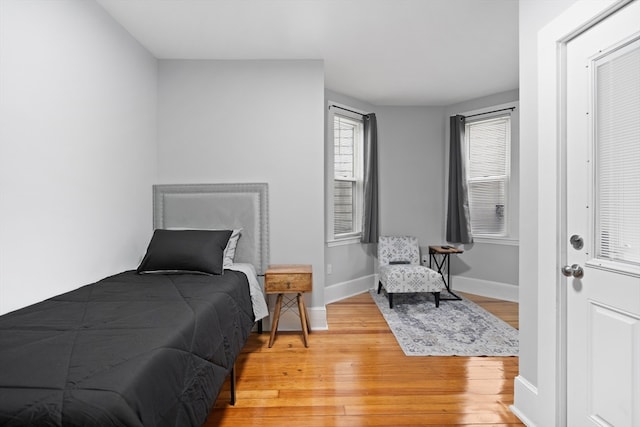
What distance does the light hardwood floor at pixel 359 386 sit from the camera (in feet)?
6.30

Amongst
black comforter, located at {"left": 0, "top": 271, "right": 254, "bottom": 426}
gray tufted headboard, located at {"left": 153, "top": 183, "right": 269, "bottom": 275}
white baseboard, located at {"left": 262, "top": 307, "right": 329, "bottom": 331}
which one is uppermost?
gray tufted headboard, located at {"left": 153, "top": 183, "right": 269, "bottom": 275}

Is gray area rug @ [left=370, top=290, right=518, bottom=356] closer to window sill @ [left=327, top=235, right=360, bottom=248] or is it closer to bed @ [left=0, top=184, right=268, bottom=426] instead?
window sill @ [left=327, top=235, right=360, bottom=248]

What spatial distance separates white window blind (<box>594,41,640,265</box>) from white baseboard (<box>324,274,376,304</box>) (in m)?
3.07

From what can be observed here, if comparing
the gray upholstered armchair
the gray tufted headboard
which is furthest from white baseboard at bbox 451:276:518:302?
the gray tufted headboard

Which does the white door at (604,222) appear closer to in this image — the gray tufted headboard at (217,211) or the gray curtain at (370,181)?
the gray tufted headboard at (217,211)

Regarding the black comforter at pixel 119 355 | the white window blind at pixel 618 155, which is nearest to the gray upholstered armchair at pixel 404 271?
the black comforter at pixel 119 355

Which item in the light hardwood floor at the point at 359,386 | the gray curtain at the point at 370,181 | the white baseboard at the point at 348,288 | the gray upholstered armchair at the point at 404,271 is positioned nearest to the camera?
the light hardwood floor at the point at 359,386

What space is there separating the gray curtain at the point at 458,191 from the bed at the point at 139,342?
3037 millimetres

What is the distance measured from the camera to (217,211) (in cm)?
326

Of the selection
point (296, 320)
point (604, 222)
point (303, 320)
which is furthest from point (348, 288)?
point (604, 222)

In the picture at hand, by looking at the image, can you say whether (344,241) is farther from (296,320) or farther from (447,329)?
(447,329)

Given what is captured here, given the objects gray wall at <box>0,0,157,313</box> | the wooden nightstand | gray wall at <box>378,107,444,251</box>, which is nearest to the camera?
gray wall at <box>0,0,157,313</box>

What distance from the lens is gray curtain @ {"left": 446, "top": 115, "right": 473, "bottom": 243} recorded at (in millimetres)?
4602

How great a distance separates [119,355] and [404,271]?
3.30 m
